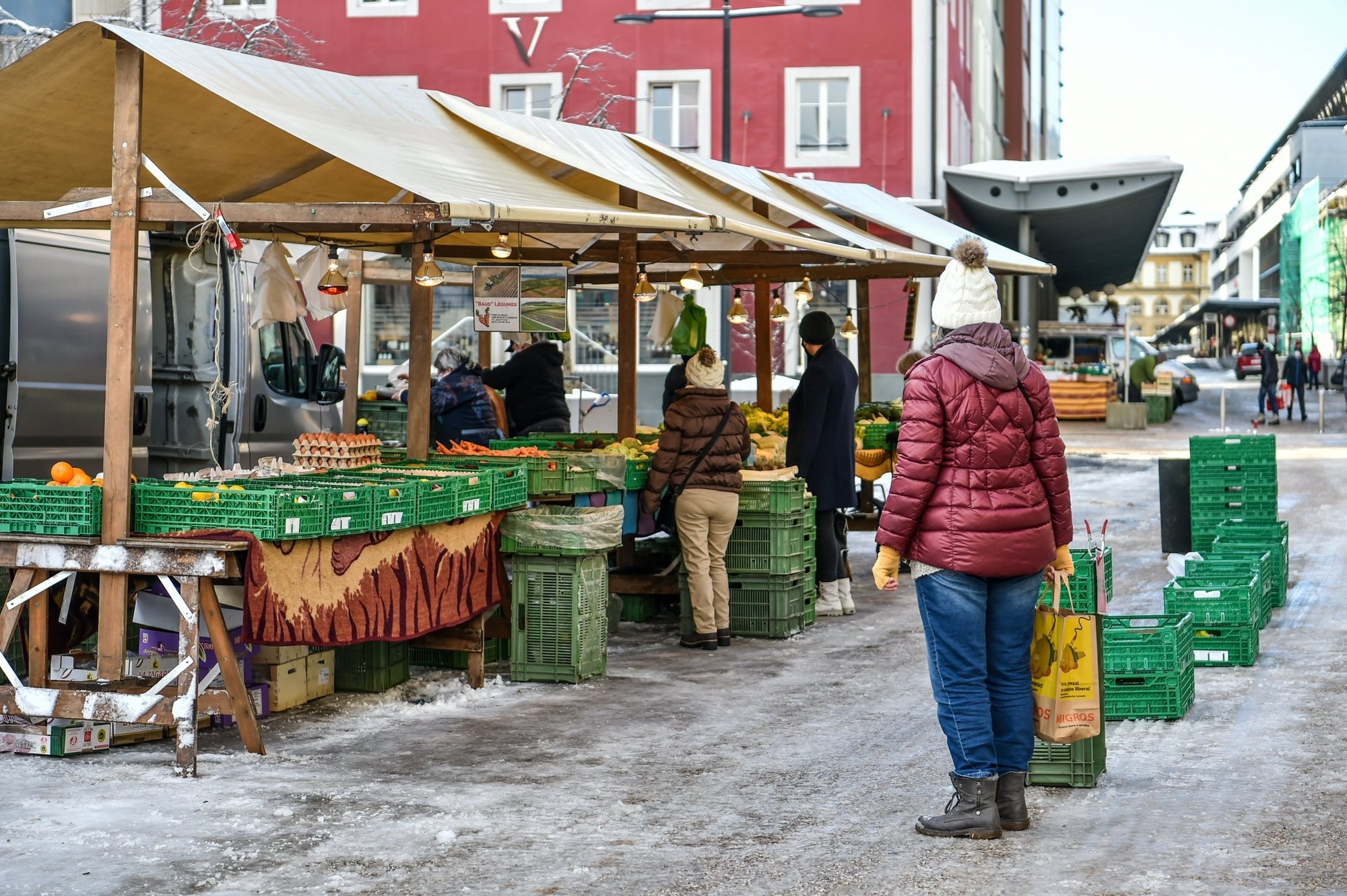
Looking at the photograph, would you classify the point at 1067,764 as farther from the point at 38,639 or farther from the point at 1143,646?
the point at 38,639

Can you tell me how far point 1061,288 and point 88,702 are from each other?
56.1m

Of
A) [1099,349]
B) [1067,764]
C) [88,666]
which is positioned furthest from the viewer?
[1099,349]

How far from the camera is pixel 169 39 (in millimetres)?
7371

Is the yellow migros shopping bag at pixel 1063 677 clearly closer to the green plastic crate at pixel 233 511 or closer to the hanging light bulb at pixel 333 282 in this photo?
the green plastic crate at pixel 233 511

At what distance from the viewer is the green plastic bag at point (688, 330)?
44.0ft

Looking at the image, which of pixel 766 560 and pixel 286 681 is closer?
pixel 286 681

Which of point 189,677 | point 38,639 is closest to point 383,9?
point 38,639

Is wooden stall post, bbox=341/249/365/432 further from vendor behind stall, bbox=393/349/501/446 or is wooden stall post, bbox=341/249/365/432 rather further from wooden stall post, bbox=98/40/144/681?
wooden stall post, bbox=98/40/144/681

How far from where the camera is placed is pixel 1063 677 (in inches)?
236

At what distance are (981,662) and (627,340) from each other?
638cm

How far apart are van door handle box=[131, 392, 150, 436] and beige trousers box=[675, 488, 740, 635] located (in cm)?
407

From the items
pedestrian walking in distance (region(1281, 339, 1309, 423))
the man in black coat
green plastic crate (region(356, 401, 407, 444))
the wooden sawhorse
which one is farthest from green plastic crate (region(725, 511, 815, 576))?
pedestrian walking in distance (region(1281, 339, 1309, 423))

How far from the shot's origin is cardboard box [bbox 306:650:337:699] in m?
8.23

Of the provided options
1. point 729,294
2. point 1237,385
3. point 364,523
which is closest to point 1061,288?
point 1237,385
